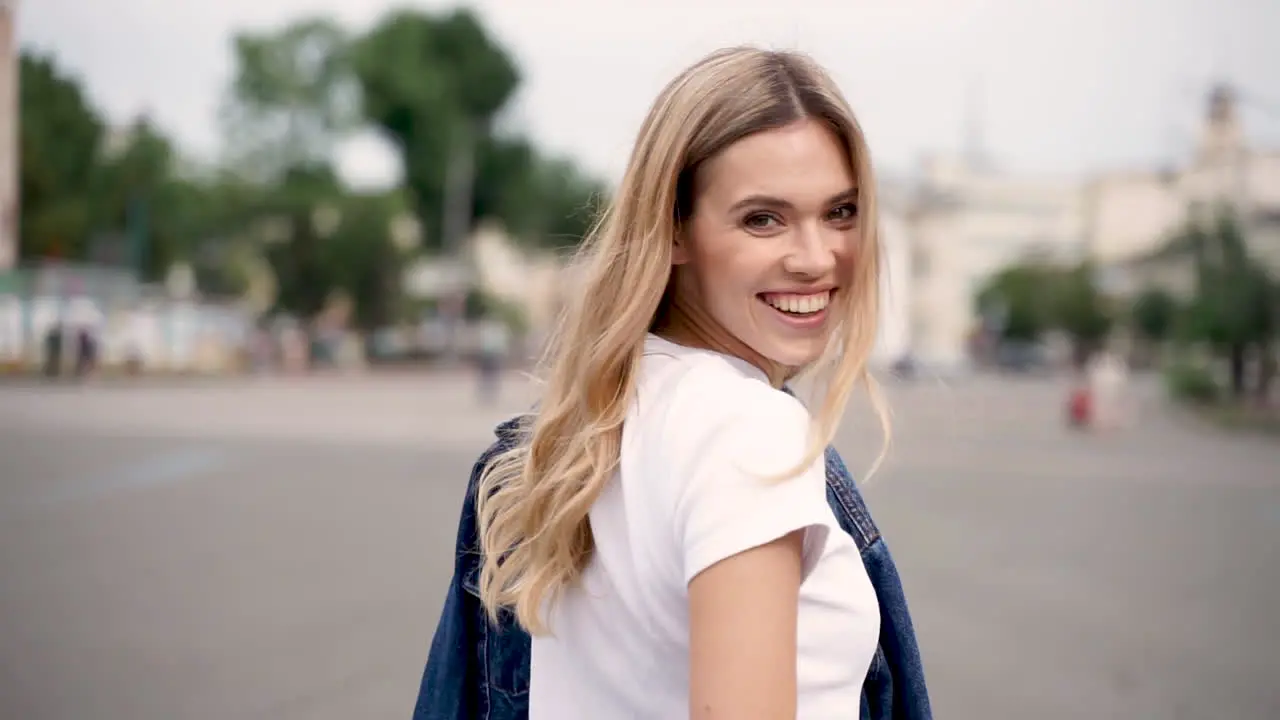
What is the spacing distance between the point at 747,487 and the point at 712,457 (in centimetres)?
5

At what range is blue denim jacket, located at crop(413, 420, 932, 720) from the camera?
1.61m

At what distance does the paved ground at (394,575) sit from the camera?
20.5 feet

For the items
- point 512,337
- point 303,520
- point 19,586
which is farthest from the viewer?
point 512,337

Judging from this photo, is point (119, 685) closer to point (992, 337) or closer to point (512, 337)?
point (512, 337)

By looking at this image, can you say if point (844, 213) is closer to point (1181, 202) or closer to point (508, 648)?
point (508, 648)

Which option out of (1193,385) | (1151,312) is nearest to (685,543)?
(1193,385)

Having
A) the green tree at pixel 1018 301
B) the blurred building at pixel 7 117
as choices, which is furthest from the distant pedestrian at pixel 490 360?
the green tree at pixel 1018 301

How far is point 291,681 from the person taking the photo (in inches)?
246

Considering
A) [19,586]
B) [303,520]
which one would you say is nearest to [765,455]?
[19,586]

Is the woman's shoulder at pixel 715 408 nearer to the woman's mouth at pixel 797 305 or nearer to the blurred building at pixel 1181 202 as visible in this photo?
the woman's mouth at pixel 797 305

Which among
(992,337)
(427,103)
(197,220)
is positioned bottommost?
(992,337)

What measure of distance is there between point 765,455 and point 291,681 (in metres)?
5.28

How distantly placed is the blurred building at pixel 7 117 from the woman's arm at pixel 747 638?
39649 mm

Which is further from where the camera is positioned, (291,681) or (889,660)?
(291,681)
